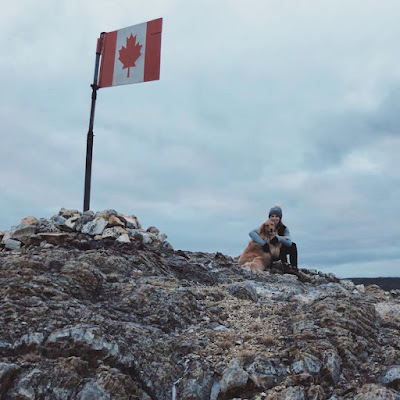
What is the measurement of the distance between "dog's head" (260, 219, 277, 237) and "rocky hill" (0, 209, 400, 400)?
16.9 feet

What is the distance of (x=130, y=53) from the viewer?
15.3 metres

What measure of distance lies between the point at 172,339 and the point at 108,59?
39.4 ft

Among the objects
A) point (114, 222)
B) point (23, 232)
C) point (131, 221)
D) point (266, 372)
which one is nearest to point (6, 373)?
point (266, 372)

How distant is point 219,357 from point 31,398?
6.52ft

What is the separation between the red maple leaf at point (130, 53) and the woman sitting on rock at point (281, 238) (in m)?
6.42

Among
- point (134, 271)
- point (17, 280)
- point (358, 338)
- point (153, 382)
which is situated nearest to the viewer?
point (153, 382)

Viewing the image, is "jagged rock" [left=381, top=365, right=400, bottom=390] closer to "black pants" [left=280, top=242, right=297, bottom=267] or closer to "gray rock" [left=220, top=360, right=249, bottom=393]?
"gray rock" [left=220, top=360, right=249, bottom=393]

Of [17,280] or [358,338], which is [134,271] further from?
[358,338]

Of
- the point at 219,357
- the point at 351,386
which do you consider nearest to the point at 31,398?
the point at 219,357

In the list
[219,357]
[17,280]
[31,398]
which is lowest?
[31,398]

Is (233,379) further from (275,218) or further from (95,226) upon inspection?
(275,218)

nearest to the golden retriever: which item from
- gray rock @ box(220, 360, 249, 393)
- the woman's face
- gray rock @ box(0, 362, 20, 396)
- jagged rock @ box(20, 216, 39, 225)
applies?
the woman's face

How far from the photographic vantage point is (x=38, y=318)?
5441 mm

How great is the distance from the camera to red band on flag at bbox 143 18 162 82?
14.9m
